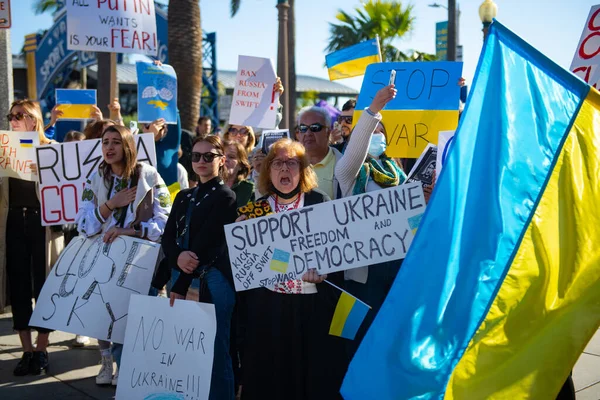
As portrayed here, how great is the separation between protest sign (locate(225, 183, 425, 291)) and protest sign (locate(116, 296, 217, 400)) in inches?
15.7

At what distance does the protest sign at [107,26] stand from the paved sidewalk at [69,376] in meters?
2.92

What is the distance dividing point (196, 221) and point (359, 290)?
1063 millimetres

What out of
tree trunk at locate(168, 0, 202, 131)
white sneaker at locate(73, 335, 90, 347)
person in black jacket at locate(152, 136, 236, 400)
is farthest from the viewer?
tree trunk at locate(168, 0, 202, 131)

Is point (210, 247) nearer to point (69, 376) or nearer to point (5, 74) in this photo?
point (69, 376)

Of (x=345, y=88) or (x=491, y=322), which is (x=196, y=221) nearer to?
(x=491, y=322)

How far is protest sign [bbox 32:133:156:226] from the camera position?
545 cm

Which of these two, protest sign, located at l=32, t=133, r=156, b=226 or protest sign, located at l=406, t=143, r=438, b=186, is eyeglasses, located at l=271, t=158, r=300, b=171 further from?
protest sign, located at l=32, t=133, r=156, b=226

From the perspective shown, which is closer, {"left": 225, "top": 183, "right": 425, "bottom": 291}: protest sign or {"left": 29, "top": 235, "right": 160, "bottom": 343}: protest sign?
{"left": 225, "top": 183, "right": 425, "bottom": 291}: protest sign

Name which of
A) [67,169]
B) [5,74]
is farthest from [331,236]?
[5,74]

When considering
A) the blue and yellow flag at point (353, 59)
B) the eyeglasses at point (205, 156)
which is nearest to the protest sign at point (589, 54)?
the blue and yellow flag at point (353, 59)

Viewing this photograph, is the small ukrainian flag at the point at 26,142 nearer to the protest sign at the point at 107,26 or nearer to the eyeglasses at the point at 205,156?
the protest sign at the point at 107,26

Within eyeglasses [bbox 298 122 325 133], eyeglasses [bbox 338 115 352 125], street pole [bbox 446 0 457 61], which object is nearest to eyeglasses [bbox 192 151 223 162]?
eyeglasses [bbox 298 122 325 133]

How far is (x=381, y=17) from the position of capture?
24.0 m

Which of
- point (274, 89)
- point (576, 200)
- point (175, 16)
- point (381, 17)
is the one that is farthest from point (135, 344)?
point (381, 17)
